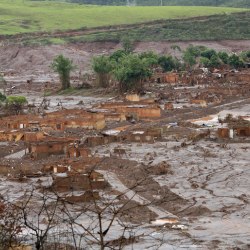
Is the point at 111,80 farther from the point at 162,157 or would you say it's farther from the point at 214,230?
the point at 214,230

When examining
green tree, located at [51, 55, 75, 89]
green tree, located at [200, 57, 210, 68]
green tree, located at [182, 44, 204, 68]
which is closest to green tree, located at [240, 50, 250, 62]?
green tree, located at [200, 57, 210, 68]

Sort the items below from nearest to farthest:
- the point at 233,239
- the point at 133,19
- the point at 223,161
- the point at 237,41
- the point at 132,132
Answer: the point at 233,239 < the point at 223,161 < the point at 132,132 < the point at 237,41 < the point at 133,19

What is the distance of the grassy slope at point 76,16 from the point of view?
134 meters

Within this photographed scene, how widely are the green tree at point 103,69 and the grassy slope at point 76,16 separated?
51.5m

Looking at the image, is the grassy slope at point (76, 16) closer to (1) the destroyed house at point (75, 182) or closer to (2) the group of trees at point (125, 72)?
(2) the group of trees at point (125, 72)

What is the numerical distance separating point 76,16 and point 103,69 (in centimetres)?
6422

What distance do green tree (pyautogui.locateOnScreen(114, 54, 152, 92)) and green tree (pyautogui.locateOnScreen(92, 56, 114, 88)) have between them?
12.5ft

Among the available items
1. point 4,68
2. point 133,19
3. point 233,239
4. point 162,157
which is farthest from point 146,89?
point 133,19

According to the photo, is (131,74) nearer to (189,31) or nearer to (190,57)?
(190,57)

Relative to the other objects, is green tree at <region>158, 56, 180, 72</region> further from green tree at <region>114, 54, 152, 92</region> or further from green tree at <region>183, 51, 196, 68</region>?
green tree at <region>114, 54, 152, 92</region>

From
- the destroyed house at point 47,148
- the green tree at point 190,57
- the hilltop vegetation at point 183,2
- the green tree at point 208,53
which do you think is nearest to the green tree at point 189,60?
the green tree at point 190,57

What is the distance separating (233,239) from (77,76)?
256 feet

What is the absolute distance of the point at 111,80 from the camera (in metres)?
81.9

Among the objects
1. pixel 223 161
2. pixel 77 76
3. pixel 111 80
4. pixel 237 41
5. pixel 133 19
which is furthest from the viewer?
pixel 133 19
